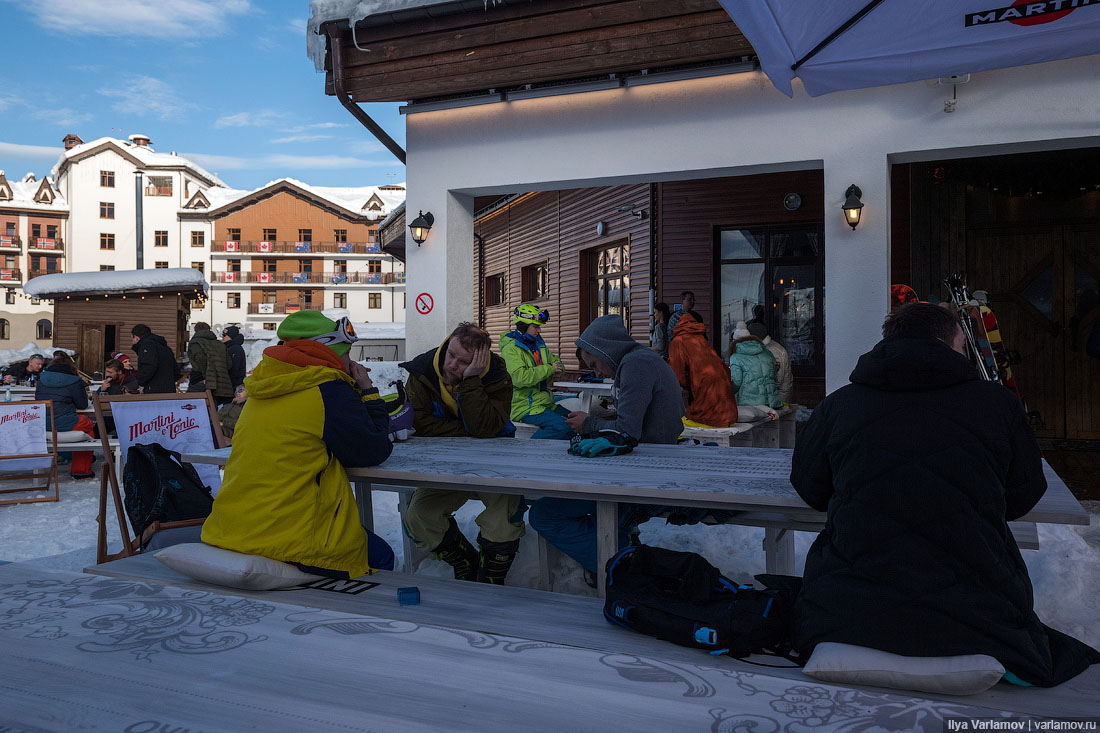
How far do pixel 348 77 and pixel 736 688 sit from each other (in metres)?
7.93

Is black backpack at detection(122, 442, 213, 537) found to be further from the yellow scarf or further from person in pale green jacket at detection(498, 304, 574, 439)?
person in pale green jacket at detection(498, 304, 574, 439)

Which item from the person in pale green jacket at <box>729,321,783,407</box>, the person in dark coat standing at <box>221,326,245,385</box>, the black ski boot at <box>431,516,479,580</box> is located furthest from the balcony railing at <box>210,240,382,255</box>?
the black ski boot at <box>431,516,479,580</box>

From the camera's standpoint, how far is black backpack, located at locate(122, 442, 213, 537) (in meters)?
4.02

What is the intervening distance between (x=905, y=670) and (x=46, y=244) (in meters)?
56.5

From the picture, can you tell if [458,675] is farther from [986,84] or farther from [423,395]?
[986,84]

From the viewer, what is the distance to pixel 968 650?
1.73 m

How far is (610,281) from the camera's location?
12758 millimetres

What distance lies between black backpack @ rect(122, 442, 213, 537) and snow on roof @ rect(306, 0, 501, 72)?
206 inches

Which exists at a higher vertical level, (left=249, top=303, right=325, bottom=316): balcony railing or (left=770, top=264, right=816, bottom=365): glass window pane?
(left=249, top=303, right=325, bottom=316): balcony railing

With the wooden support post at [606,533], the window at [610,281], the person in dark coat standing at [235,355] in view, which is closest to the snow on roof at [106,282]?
the person in dark coat standing at [235,355]

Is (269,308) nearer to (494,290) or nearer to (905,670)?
(494,290)

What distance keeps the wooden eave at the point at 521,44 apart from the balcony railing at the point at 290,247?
40.3 meters

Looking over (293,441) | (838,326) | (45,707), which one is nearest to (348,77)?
(838,326)

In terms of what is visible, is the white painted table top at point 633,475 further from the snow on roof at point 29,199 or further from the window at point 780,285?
the snow on roof at point 29,199
